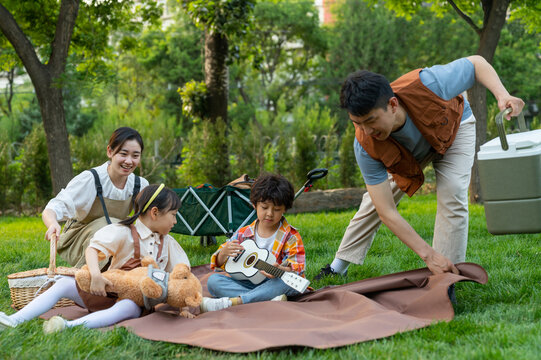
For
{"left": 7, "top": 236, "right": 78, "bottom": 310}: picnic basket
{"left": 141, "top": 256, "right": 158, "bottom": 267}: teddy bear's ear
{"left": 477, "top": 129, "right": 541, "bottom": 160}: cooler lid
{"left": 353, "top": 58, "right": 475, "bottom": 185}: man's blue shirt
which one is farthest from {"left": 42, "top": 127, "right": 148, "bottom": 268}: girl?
{"left": 477, "top": 129, "right": 541, "bottom": 160}: cooler lid

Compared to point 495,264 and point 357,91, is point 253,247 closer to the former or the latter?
point 357,91

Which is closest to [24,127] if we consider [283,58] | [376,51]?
[283,58]

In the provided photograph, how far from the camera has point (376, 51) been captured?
94.5 ft

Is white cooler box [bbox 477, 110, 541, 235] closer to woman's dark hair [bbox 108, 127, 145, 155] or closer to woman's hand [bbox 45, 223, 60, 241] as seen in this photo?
woman's dark hair [bbox 108, 127, 145, 155]

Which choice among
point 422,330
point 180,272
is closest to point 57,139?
point 180,272

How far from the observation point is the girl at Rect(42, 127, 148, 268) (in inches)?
153

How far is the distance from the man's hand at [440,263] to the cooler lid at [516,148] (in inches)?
26.2

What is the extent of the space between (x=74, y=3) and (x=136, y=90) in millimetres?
22733

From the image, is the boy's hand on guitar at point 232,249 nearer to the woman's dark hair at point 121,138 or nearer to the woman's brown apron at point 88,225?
the woman's brown apron at point 88,225

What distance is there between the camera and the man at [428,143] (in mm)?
3264

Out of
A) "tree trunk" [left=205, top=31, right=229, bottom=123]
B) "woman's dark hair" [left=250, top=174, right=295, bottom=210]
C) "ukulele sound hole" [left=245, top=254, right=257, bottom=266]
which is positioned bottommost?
"ukulele sound hole" [left=245, top=254, right=257, bottom=266]

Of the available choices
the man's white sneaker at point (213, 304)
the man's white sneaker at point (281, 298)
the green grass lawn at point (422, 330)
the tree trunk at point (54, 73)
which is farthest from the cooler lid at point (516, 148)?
the tree trunk at point (54, 73)

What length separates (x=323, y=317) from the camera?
123 inches

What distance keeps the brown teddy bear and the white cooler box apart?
1.68 meters
